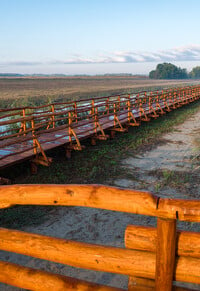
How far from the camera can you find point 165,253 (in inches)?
58.4

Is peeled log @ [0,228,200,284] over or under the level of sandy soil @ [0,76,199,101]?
under

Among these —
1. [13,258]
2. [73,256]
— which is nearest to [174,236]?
[73,256]

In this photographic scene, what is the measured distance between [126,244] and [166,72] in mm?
146436

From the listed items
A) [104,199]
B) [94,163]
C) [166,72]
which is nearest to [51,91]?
[94,163]

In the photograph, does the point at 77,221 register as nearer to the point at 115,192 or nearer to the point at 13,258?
the point at 13,258

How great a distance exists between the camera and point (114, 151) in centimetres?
887

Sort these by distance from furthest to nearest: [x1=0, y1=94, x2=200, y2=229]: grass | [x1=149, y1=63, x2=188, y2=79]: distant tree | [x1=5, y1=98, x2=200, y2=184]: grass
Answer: [x1=149, y1=63, x2=188, y2=79]: distant tree, [x1=5, y1=98, x2=200, y2=184]: grass, [x1=0, y1=94, x2=200, y2=229]: grass

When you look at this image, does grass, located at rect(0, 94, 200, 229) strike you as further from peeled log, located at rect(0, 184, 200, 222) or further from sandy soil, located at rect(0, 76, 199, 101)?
sandy soil, located at rect(0, 76, 199, 101)

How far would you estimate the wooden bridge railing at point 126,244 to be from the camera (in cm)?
145

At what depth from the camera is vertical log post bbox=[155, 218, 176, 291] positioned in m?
1.44

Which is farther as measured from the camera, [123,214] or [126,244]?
[123,214]

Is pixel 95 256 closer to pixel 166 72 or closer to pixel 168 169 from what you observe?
pixel 168 169

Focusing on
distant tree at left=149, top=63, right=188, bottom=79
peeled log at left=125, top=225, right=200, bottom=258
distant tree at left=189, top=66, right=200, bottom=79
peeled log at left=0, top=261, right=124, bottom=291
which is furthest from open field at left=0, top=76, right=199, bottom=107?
distant tree at left=189, top=66, right=200, bottom=79

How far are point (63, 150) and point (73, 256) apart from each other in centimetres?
669
